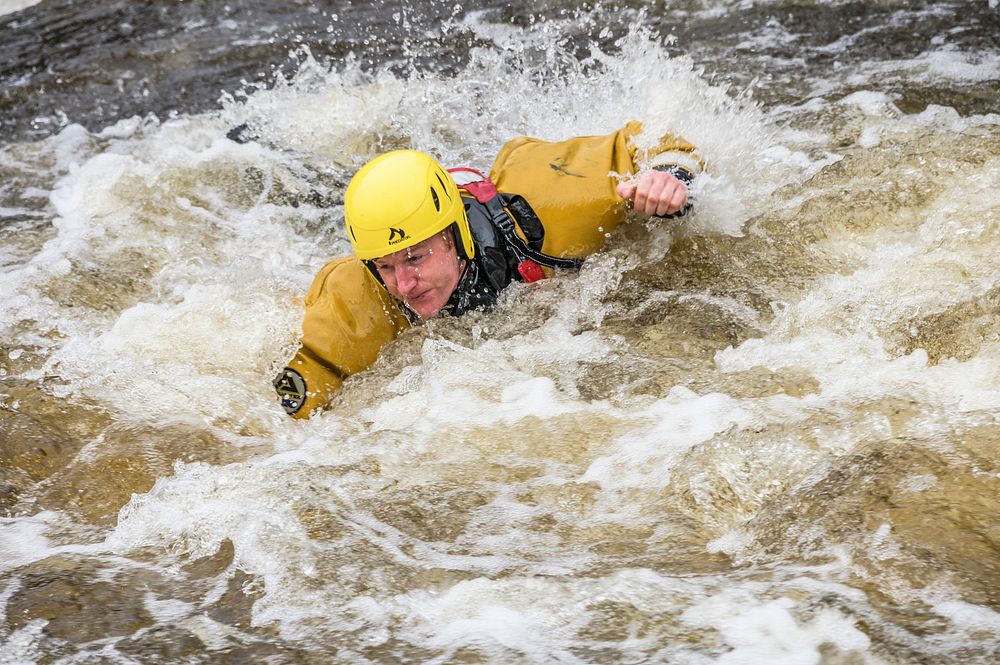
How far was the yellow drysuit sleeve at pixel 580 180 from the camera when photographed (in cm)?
423

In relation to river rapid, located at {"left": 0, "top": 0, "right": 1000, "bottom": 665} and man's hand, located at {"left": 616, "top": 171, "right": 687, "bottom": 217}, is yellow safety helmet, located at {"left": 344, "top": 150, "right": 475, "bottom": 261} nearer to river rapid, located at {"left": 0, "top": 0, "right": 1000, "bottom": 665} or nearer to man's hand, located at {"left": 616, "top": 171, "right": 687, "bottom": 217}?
river rapid, located at {"left": 0, "top": 0, "right": 1000, "bottom": 665}

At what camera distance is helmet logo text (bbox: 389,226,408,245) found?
3959 millimetres

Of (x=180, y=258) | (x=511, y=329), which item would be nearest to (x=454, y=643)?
(x=511, y=329)

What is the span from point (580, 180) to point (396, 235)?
2.87 feet

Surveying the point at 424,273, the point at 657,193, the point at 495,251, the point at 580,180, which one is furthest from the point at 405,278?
the point at 657,193

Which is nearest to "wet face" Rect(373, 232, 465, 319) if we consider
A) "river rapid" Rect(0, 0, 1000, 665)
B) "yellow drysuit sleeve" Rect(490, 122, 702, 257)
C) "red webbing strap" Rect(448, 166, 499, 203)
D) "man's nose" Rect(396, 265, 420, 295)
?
"man's nose" Rect(396, 265, 420, 295)

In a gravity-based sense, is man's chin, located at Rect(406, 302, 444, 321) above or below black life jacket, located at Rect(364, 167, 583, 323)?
below

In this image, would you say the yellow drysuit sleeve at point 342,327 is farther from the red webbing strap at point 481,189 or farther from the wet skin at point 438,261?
the red webbing strap at point 481,189

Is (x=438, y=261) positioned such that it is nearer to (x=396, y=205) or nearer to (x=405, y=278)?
(x=405, y=278)

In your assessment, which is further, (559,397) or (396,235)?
(396,235)

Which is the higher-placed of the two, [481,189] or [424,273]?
[481,189]

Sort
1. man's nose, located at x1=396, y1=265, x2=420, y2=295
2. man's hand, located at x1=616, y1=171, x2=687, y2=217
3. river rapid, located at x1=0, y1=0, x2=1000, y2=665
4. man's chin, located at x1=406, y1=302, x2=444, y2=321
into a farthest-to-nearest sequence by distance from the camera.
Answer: man's chin, located at x1=406, y1=302, x2=444, y2=321, man's nose, located at x1=396, y1=265, x2=420, y2=295, man's hand, located at x1=616, y1=171, x2=687, y2=217, river rapid, located at x1=0, y1=0, x2=1000, y2=665

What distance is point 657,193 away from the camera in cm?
395

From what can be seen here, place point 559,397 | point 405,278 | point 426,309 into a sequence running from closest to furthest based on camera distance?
point 559,397 → point 405,278 → point 426,309
